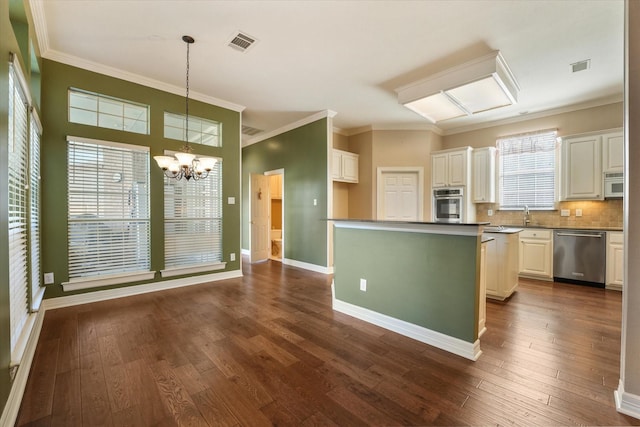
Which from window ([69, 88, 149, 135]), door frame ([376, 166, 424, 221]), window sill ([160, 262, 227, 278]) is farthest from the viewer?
door frame ([376, 166, 424, 221])

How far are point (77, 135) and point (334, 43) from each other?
11.1ft

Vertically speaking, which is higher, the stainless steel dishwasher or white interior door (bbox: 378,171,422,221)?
white interior door (bbox: 378,171,422,221)

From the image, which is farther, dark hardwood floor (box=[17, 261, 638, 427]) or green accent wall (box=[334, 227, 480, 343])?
green accent wall (box=[334, 227, 480, 343])

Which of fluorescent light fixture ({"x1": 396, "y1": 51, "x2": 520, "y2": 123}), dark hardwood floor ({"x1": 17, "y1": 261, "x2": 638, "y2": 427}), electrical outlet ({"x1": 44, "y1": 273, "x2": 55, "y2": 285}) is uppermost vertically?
fluorescent light fixture ({"x1": 396, "y1": 51, "x2": 520, "y2": 123})

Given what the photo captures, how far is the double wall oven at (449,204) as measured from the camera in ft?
18.3

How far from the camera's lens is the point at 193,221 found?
14.6 feet

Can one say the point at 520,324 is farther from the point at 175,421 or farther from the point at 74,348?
the point at 74,348

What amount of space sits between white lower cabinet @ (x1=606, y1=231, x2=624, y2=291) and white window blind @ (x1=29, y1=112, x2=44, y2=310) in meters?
7.19

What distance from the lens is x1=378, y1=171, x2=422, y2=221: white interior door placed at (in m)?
6.06

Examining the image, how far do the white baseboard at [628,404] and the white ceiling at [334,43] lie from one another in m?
3.09

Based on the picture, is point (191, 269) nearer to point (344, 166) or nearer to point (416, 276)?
point (416, 276)

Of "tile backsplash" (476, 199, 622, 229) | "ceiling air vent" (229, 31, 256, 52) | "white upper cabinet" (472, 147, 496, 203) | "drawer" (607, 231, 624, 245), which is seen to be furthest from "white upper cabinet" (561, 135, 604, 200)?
"ceiling air vent" (229, 31, 256, 52)

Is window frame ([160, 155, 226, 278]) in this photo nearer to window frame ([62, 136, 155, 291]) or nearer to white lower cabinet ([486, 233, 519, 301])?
window frame ([62, 136, 155, 291])

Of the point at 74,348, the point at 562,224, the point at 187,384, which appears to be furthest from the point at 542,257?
the point at 74,348
